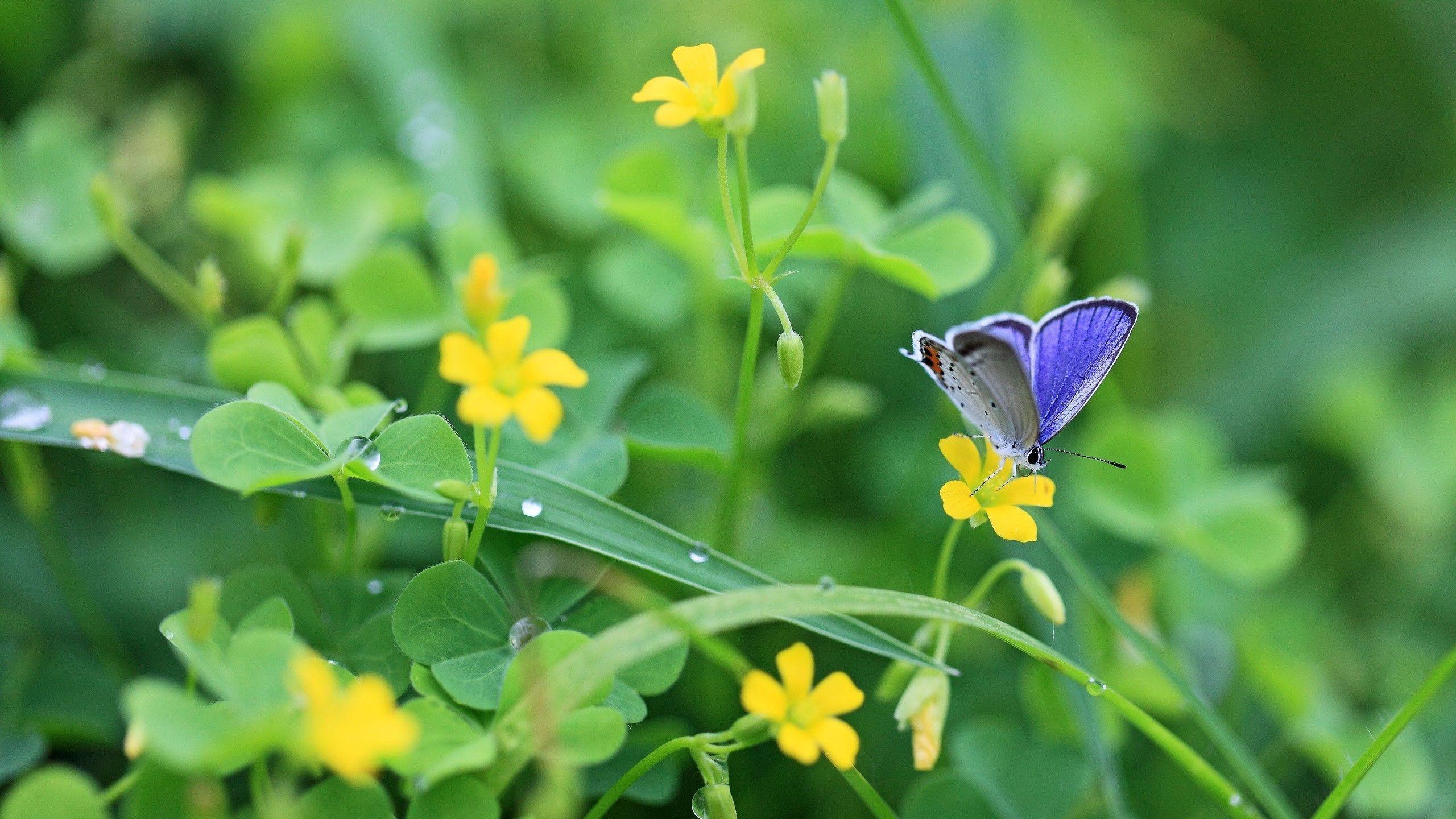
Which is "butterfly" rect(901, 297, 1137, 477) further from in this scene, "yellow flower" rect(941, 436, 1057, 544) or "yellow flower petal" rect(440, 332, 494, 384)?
"yellow flower petal" rect(440, 332, 494, 384)

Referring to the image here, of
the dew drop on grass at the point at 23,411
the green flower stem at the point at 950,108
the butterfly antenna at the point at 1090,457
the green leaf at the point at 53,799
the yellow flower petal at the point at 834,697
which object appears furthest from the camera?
the green flower stem at the point at 950,108

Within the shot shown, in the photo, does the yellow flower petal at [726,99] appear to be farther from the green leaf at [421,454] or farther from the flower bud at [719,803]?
the flower bud at [719,803]

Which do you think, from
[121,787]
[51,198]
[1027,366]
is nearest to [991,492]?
[1027,366]

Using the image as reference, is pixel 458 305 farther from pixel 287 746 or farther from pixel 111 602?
pixel 287 746

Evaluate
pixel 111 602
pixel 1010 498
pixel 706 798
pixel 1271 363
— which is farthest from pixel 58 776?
pixel 1271 363

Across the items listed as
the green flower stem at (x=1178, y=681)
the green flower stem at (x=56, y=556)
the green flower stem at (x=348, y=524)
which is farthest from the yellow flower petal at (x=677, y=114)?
the green flower stem at (x=56, y=556)

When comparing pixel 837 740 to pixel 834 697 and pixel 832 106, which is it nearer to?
pixel 834 697
